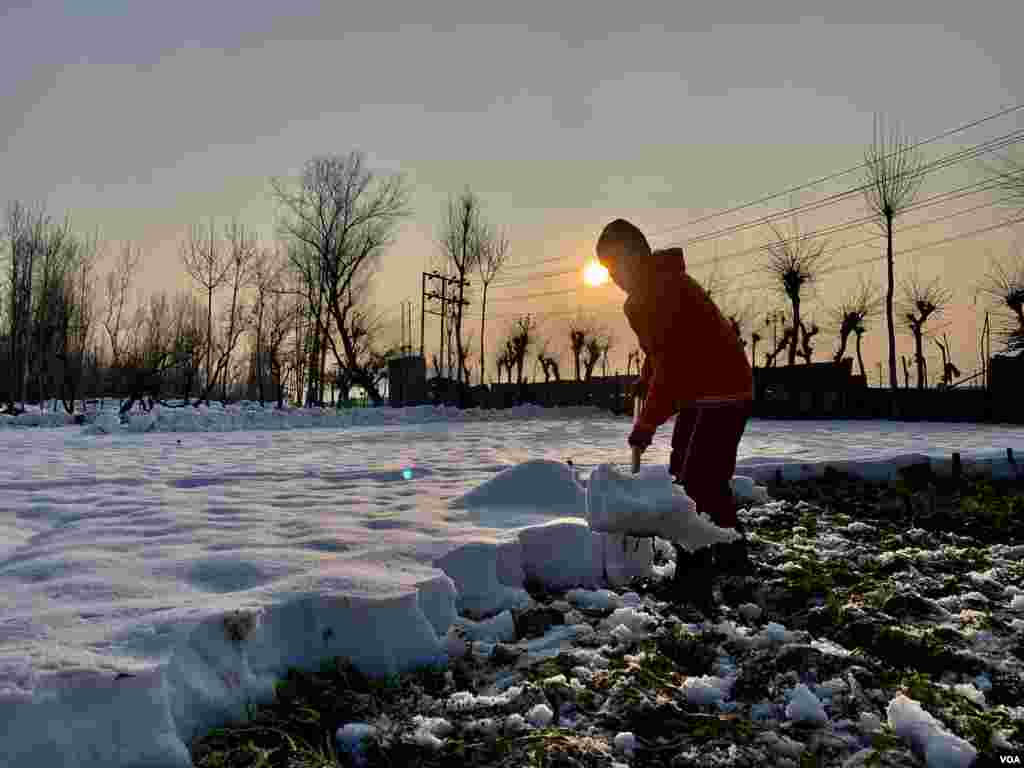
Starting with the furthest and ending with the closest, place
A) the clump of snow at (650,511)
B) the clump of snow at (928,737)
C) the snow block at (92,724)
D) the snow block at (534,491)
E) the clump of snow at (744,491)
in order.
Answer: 1. the clump of snow at (744,491)
2. the snow block at (534,491)
3. the clump of snow at (650,511)
4. the clump of snow at (928,737)
5. the snow block at (92,724)

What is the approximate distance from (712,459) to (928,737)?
55.0 inches

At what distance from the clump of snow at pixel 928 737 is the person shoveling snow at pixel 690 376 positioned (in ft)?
3.80

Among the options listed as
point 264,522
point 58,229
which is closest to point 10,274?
point 58,229

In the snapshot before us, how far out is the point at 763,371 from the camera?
2520 cm

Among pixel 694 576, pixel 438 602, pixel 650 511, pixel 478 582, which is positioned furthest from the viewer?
pixel 694 576

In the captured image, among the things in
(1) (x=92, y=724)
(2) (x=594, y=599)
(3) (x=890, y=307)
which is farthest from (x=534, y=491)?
(3) (x=890, y=307)

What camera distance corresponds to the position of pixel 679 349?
2.60 metres

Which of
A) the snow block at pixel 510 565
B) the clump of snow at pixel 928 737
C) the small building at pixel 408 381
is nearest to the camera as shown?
the clump of snow at pixel 928 737

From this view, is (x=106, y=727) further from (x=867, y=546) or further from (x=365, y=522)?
(x=867, y=546)

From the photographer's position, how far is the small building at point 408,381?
96.2 ft

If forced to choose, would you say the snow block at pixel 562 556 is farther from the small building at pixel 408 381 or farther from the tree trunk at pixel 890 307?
the small building at pixel 408 381

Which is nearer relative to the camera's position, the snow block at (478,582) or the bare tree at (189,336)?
the snow block at (478,582)

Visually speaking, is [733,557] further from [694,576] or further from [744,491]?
[744,491]

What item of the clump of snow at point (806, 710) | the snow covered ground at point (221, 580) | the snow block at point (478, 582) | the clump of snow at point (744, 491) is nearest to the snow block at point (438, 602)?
the snow covered ground at point (221, 580)
